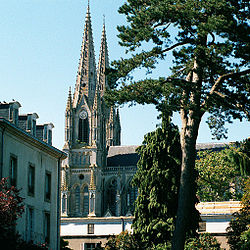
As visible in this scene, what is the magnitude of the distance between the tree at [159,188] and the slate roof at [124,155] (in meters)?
71.6

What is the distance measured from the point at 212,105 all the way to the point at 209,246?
1396cm

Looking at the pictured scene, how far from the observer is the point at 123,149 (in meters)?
117

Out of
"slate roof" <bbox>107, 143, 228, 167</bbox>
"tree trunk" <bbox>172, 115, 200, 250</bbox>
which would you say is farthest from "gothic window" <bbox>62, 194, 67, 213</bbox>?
"tree trunk" <bbox>172, 115, 200, 250</bbox>

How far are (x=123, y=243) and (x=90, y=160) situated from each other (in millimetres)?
70462

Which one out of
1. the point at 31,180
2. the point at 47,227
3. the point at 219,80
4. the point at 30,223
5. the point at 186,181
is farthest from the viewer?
the point at 47,227

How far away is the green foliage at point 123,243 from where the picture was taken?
124 feet

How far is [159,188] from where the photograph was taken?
37500 mm

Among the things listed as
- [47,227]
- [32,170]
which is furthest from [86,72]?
[32,170]

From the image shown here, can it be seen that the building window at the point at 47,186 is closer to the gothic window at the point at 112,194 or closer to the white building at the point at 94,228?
the white building at the point at 94,228

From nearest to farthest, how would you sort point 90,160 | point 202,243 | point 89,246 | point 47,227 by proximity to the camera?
point 202,243, point 47,227, point 89,246, point 90,160

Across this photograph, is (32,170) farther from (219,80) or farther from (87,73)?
(87,73)

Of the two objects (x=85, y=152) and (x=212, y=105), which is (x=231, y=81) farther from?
(x=85, y=152)

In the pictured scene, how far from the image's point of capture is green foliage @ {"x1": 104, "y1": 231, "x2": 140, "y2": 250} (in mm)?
37812

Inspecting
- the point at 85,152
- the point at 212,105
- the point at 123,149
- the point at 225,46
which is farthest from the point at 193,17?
the point at 123,149
